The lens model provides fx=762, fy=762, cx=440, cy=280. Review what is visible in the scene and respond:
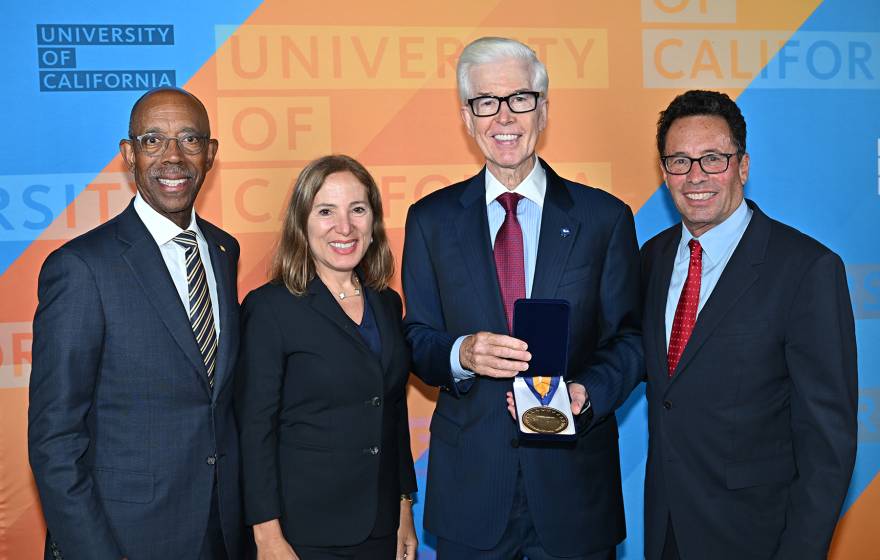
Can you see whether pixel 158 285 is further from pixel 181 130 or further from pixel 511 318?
pixel 511 318

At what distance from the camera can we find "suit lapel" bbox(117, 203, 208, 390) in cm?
231

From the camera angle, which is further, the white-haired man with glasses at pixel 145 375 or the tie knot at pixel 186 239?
the tie knot at pixel 186 239

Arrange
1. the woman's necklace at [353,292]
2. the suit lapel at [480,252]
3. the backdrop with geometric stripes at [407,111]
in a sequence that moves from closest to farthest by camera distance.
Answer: the suit lapel at [480,252]
the woman's necklace at [353,292]
the backdrop with geometric stripes at [407,111]

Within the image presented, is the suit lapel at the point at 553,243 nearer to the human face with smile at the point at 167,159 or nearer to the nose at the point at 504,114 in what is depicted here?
the nose at the point at 504,114

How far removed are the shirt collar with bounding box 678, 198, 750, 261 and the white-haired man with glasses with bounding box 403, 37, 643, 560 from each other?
0.24m

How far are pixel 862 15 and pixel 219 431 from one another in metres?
4.11

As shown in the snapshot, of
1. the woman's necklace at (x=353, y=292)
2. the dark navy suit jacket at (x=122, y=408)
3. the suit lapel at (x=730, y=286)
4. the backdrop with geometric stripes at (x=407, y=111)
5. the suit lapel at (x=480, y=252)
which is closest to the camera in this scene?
the dark navy suit jacket at (x=122, y=408)

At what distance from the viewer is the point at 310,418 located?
102 inches

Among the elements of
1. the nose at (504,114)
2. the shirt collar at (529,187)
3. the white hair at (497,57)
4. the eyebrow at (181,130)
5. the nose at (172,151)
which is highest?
the white hair at (497,57)

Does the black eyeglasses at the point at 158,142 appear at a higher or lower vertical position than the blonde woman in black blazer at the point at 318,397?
higher

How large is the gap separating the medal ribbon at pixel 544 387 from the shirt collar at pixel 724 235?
743 millimetres

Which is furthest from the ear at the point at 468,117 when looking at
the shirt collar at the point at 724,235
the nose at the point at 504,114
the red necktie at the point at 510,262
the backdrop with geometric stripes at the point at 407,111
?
the backdrop with geometric stripes at the point at 407,111

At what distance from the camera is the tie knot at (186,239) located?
2.49 m

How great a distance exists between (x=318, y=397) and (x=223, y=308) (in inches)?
17.1
